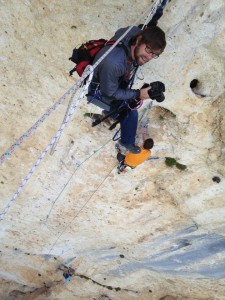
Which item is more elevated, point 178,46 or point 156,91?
point 178,46

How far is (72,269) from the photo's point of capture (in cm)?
1417

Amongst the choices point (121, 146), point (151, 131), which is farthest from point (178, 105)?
point (121, 146)

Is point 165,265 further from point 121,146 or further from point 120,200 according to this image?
point 121,146

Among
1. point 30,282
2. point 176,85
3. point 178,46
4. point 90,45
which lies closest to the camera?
point 90,45

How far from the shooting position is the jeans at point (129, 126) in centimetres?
618

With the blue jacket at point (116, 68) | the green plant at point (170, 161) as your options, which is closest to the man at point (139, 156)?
the green plant at point (170, 161)

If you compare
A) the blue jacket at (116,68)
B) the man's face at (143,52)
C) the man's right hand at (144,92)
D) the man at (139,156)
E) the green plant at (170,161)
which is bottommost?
the blue jacket at (116,68)

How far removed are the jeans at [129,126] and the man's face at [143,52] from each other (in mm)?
1698

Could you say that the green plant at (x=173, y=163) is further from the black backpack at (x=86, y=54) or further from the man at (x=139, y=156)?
the black backpack at (x=86, y=54)

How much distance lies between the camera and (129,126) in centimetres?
636

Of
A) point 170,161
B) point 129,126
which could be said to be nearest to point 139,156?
point 129,126

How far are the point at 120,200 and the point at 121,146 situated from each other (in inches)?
109

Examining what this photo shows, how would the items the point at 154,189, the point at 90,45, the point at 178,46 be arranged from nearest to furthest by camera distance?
the point at 90,45 < the point at 178,46 < the point at 154,189

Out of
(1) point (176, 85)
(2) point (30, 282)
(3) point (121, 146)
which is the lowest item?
(2) point (30, 282)
